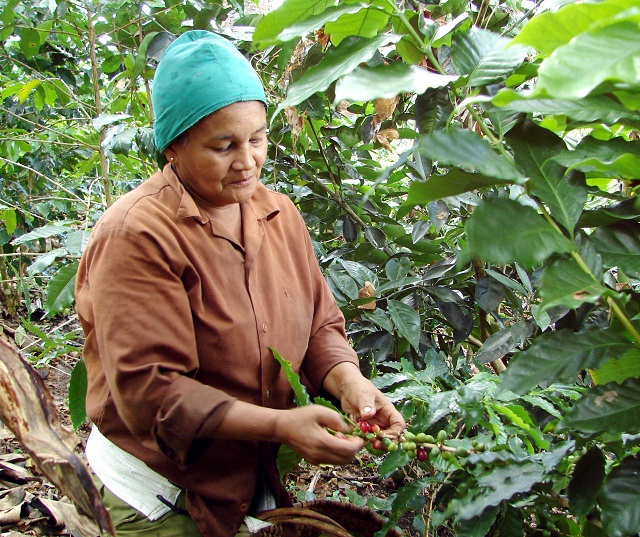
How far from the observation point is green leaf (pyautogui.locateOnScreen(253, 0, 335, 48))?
3.14 feet

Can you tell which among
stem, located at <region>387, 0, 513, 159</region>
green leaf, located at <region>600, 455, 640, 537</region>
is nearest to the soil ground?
green leaf, located at <region>600, 455, 640, 537</region>

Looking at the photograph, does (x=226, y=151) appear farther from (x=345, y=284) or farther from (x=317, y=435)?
(x=345, y=284)

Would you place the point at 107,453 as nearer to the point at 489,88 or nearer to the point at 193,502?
the point at 193,502

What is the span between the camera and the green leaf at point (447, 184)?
0.83 meters

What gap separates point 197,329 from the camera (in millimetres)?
1388

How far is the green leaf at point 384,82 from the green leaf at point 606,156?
186 mm

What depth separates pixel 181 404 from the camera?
4.06 feet

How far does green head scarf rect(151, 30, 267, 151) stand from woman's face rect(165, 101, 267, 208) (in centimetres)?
2

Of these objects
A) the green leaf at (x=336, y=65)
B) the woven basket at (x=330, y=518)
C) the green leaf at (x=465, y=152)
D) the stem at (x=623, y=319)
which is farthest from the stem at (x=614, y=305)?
the woven basket at (x=330, y=518)

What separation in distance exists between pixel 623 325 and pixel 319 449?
581mm

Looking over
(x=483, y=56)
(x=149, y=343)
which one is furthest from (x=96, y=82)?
(x=483, y=56)

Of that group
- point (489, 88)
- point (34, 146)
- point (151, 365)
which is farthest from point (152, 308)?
point (34, 146)

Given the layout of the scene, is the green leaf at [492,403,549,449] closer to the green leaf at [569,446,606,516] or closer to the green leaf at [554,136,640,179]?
the green leaf at [569,446,606,516]

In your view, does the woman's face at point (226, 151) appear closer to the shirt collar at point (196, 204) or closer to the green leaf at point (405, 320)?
the shirt collar at point (196, 204)
